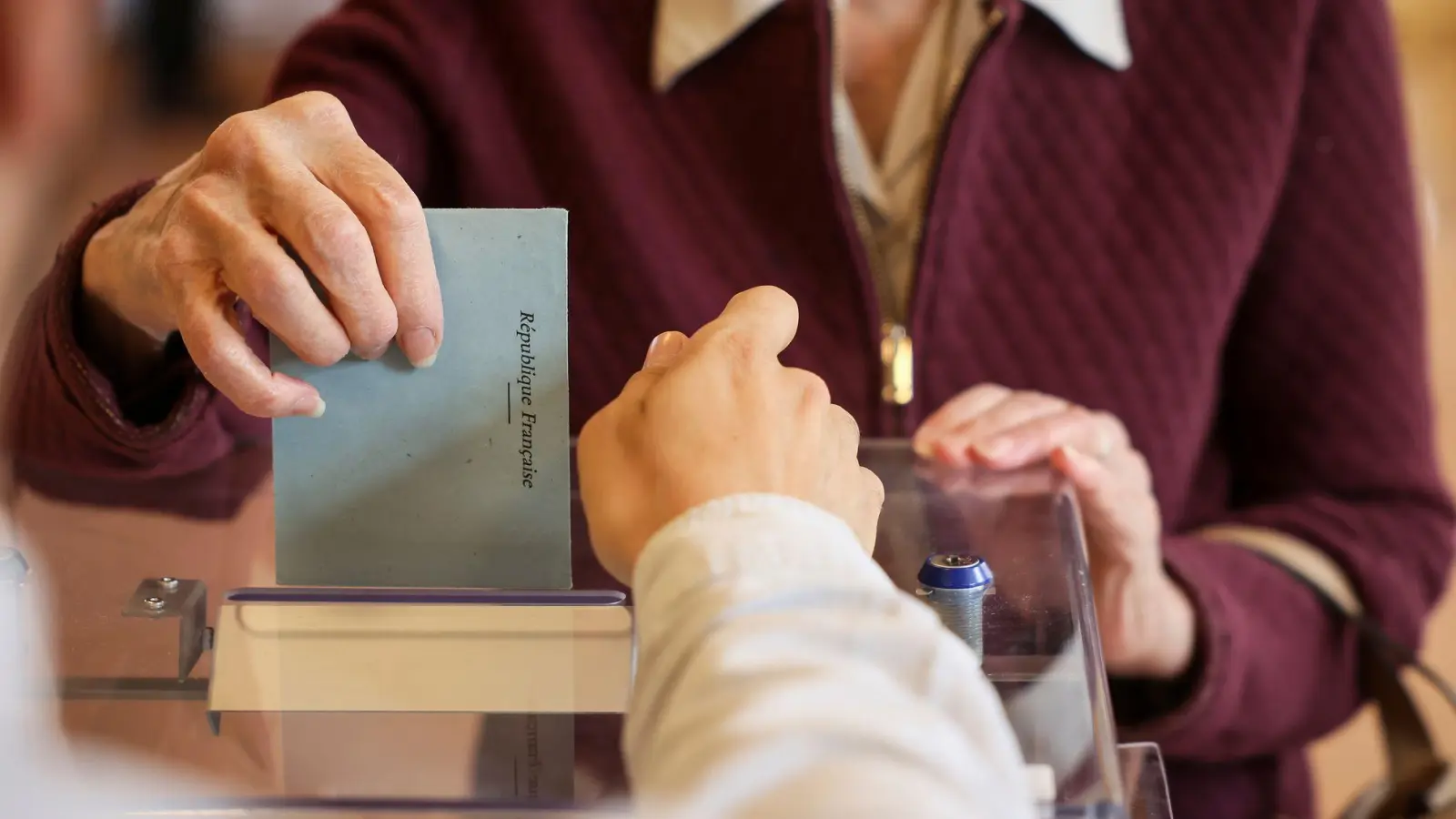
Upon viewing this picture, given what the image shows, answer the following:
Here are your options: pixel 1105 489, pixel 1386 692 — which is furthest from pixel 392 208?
pixel 1386 692

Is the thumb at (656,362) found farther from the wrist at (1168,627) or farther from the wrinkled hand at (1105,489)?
the wrist at (1168,627)

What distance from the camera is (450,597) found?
0.57 m

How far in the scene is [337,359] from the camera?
541mm

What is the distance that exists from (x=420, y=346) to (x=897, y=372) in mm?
513

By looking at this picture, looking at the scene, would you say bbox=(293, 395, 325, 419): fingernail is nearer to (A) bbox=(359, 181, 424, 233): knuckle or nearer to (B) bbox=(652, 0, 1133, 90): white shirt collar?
(A) bbox=(359, 181, 424, 233): knuckle

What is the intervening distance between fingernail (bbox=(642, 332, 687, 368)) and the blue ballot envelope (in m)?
0.04

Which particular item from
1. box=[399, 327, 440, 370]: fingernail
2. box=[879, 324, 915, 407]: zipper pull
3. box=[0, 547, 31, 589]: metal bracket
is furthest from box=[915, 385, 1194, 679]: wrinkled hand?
box=[0, 547, 31, 589]: metal bracket

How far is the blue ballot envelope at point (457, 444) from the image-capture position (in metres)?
0.53

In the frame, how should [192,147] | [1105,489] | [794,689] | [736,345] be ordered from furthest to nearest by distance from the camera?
[192,147] < [1105,489] < [736,345] < [794,689]

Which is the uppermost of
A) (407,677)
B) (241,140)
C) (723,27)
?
(723,27)

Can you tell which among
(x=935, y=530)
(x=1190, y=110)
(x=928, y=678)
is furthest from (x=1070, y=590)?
(x=1190, y=110)

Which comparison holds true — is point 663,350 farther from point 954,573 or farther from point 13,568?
point 13,568

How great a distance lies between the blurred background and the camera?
646mm

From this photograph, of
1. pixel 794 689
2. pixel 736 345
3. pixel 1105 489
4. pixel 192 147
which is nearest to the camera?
pixel 794 689
